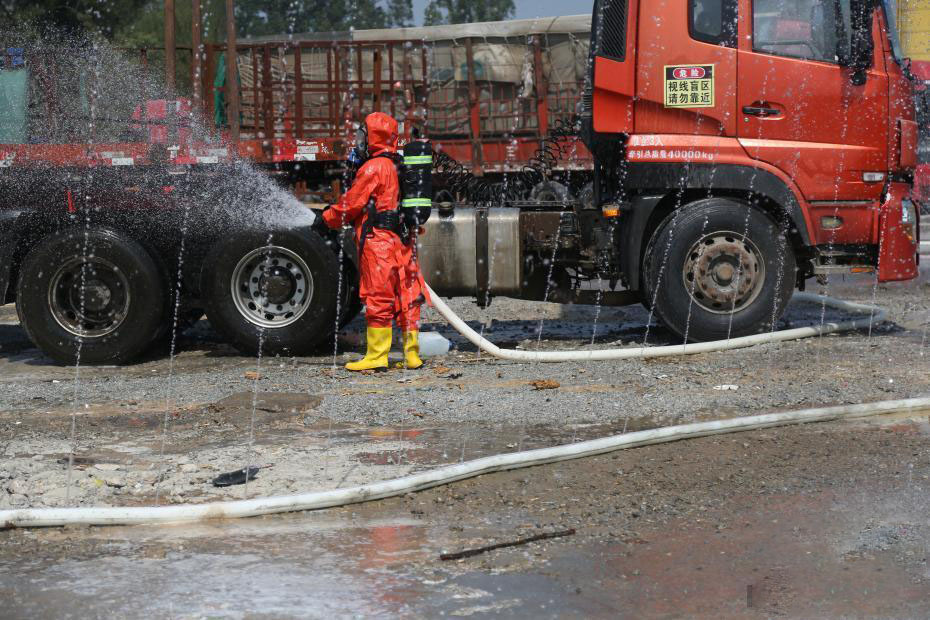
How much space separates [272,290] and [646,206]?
2914mm

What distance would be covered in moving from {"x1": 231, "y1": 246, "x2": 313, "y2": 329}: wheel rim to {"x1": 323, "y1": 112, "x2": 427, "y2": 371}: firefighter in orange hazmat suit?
0.63 metres

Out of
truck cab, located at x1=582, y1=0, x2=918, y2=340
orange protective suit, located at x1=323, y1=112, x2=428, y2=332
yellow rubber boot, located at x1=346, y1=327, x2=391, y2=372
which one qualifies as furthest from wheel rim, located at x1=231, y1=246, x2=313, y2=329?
truck cab, located at x1=582, y1=0, x2=918, y2=340

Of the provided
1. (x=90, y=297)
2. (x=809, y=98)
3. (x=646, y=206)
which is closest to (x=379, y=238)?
(x=646, y=206)

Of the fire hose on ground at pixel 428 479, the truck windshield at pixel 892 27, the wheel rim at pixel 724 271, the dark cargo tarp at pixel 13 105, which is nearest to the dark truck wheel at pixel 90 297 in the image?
the dark cargo tarp at pixel 13 105

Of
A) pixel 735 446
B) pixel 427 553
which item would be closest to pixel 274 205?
pixel 735 446

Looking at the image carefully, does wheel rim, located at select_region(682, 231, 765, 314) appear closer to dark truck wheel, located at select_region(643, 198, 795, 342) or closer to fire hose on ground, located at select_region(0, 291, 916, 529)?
dark truck wheel, located at select_region(643, 198, 795, 342)

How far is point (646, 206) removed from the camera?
30.4 feet

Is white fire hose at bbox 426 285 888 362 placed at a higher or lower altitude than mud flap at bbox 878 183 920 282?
lower

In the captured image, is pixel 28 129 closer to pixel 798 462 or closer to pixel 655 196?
pixel 655 196

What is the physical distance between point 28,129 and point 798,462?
21.3 ft

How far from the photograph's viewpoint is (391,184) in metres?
8.68

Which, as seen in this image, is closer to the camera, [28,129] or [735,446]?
[735,446]

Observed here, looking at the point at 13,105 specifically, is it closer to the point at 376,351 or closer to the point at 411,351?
the point at 376,351

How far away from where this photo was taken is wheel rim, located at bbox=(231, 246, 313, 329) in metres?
9.12
